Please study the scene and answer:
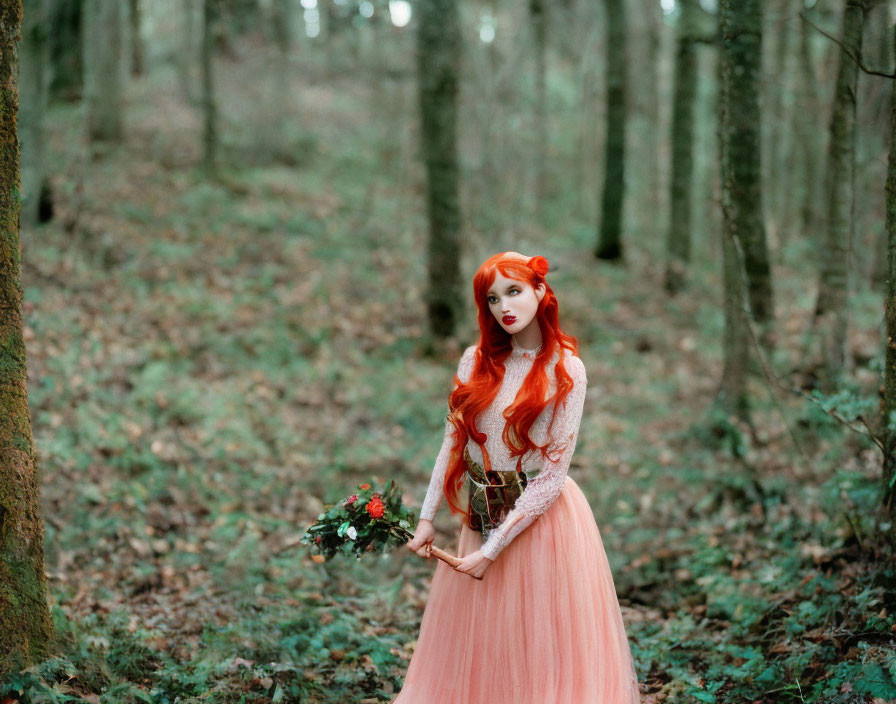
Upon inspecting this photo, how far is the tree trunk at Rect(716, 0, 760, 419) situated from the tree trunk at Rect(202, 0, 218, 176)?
425 inches

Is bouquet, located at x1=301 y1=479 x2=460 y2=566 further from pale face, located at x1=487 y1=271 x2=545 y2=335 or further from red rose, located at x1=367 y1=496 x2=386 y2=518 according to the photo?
pale face, located at x1=487 y1=271 x2=545 y2=335

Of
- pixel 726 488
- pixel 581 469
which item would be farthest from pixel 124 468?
pixel 726 488

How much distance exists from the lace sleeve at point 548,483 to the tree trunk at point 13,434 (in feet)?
6.67

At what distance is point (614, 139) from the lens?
49.3 feet

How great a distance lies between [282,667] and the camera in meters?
3.94

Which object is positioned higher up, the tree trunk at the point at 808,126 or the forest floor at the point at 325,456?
the tree trunk at the point at 808,126

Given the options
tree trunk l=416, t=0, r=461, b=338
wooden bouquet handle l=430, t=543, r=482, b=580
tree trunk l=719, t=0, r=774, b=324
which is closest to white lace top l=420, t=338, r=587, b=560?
wooden bouquet handle l=430, t=543, r=482, b=580

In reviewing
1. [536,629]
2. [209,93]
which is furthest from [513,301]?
[209,93]

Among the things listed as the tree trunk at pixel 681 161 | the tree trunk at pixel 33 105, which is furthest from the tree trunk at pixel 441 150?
the tree trunk at pixel 33 105

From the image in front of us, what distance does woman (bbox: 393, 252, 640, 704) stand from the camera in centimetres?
324

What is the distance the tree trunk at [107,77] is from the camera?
15.0 metres

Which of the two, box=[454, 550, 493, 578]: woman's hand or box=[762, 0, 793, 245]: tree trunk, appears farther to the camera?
box=[762, 0, 793, 245]: tree trunk

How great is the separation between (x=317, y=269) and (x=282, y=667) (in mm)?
9123

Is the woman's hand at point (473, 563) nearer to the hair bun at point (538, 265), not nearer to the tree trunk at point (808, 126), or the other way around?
the hair bun at point (538, 265)
